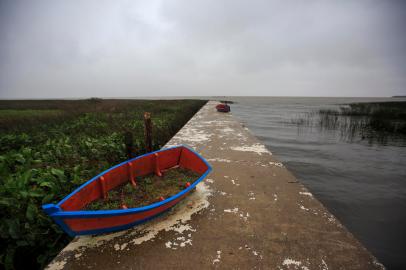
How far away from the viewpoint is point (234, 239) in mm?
2348

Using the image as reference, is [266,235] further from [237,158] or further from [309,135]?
[309,135]

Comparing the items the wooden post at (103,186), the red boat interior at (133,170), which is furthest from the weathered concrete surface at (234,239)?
the wooden post at (103,186)

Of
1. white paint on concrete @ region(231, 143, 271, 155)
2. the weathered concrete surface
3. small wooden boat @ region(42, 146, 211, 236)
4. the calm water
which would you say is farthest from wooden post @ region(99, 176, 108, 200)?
the calm water

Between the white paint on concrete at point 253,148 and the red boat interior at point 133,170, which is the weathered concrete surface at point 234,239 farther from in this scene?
the white paint on concrete at point 253,148

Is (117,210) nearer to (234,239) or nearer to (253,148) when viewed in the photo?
(234,239)

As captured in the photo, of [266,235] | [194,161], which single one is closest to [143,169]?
[194,161]

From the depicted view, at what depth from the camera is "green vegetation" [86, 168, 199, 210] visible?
2.79 meters

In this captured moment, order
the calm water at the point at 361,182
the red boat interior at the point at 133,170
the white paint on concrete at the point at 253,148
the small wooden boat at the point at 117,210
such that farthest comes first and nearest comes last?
the white paint on concrete at the point at 253,148 → the calm water at the point at 361,182 → the red boat interior at the point at 133,170 → the small wooden boat at the point at 117,210

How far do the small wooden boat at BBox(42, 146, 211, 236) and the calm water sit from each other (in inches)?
145

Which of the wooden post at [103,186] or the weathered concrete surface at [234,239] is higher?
the wooden post at [103,186]

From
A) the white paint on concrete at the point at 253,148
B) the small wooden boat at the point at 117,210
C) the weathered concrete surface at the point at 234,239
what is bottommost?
the weathered concrete surface at the point at 234,239

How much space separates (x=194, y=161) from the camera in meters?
3.92

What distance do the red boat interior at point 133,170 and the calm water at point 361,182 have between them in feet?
12.0

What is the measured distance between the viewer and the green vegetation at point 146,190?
2793 millimetres
